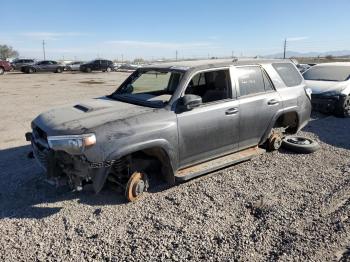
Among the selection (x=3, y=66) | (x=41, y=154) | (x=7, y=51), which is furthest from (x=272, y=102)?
(x=7, y=51)

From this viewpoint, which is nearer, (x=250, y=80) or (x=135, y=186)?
(x=135, y=186)

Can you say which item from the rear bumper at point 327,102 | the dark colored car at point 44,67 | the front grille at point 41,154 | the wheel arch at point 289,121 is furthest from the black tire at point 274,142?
the dark colored car at point 44,67

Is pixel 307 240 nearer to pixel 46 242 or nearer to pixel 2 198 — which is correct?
pixel 46 242

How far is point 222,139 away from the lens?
5109mm

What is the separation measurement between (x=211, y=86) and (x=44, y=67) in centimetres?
3745

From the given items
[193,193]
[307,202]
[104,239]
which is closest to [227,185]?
[193,193]

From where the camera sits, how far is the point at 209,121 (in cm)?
486

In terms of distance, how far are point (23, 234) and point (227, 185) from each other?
270 centimetres

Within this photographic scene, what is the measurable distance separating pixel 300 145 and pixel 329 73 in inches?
A: 221

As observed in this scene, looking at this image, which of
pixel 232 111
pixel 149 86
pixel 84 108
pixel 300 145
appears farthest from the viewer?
pixel 300 145

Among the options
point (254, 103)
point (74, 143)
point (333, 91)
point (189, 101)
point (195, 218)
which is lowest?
point (195, 218)

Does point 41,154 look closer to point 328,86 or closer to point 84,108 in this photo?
point 84,108

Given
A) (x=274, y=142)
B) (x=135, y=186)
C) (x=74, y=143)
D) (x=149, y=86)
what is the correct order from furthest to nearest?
(x=274, y=142)
(x=149, y=86)
(x=135, y=186)
(x=74, y=143)

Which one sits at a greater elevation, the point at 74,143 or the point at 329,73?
the point at 329,73
